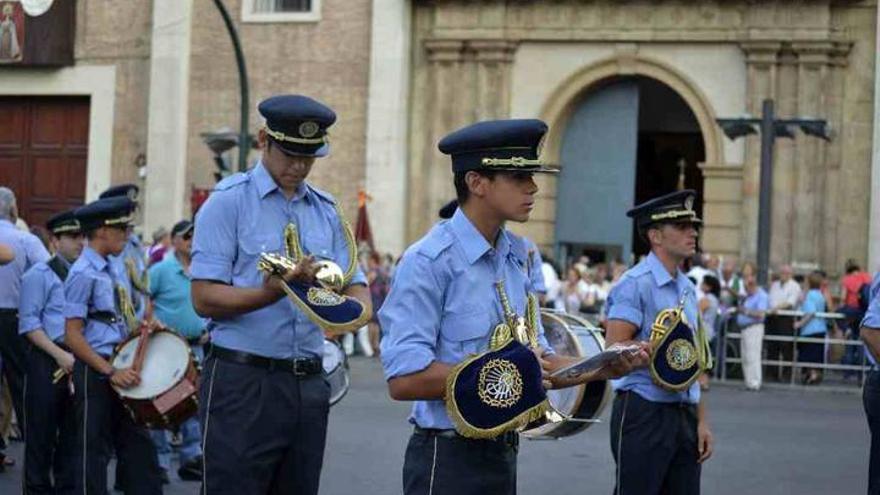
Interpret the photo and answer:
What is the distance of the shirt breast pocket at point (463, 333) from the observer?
6121 mm

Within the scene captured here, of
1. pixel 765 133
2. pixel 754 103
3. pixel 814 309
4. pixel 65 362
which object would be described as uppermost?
pixel 754 103

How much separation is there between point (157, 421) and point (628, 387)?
119 inches

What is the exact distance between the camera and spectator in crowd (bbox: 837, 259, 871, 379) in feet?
82.0

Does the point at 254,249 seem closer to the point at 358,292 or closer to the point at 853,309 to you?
the point at 358,292

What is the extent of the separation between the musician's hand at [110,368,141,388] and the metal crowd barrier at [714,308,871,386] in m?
15.6

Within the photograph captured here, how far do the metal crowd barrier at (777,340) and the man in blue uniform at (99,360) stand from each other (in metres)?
15.5

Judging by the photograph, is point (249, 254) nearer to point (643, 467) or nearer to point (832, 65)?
point (643, 467)

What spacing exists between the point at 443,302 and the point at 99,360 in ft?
15.1

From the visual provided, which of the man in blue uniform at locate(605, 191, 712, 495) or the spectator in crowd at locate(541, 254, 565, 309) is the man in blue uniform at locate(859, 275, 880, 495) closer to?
the man in blue uniform at locate(605, 191, 712, 495)

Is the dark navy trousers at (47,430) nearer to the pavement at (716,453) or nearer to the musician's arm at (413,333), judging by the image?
the pavement at (716,453)

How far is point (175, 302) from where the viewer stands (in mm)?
Result: 14266

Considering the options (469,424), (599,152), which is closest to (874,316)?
(469,424)

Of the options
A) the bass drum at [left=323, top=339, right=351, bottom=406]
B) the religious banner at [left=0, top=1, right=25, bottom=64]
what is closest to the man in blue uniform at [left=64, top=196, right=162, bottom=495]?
the bass drum at [left=323, top=339, right=351, bottom=406]

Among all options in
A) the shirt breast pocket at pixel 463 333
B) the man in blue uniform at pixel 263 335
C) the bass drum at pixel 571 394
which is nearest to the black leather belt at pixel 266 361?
the man in blue uniform at pixel 263 335
